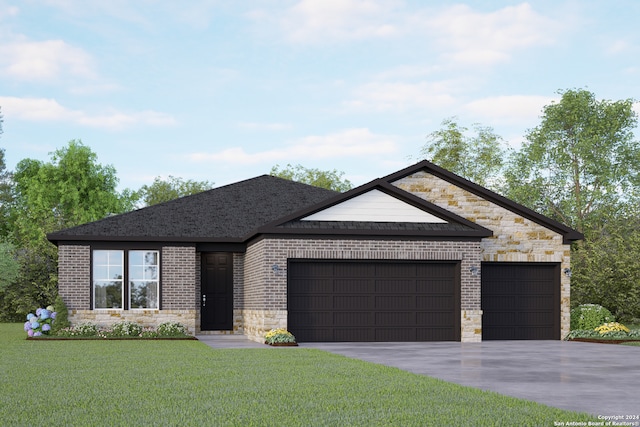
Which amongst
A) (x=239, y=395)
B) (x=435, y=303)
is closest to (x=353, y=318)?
(x=435, y=303)

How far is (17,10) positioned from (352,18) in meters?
17.8

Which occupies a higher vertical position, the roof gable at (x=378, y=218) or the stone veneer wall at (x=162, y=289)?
the roof gable at (x=378, y=218)

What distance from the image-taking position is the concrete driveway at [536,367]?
37.1 feet

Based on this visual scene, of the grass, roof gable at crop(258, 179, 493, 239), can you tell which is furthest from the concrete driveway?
roof gable at crop(258, 179, 493, 239)

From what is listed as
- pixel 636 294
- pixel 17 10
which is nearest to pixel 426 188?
pixel 636 294

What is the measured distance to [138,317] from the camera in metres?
26.1

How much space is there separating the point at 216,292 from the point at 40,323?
5.74 m

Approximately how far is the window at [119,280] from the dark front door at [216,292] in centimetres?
234

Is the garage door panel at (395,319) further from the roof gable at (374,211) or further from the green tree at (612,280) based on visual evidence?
the green tree at (612,280)

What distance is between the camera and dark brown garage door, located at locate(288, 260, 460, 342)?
2352cm

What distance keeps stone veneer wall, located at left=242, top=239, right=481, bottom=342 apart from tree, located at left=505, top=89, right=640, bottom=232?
98.3 ft

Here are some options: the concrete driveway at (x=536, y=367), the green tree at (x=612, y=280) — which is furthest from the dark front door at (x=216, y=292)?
the green tree at (x=612, y=280)

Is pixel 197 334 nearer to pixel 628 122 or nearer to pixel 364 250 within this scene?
pixel 364 250

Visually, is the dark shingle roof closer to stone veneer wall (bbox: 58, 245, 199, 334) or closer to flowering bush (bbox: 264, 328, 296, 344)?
stone veneer wall (bbox: 58, 245, 199, 334)
